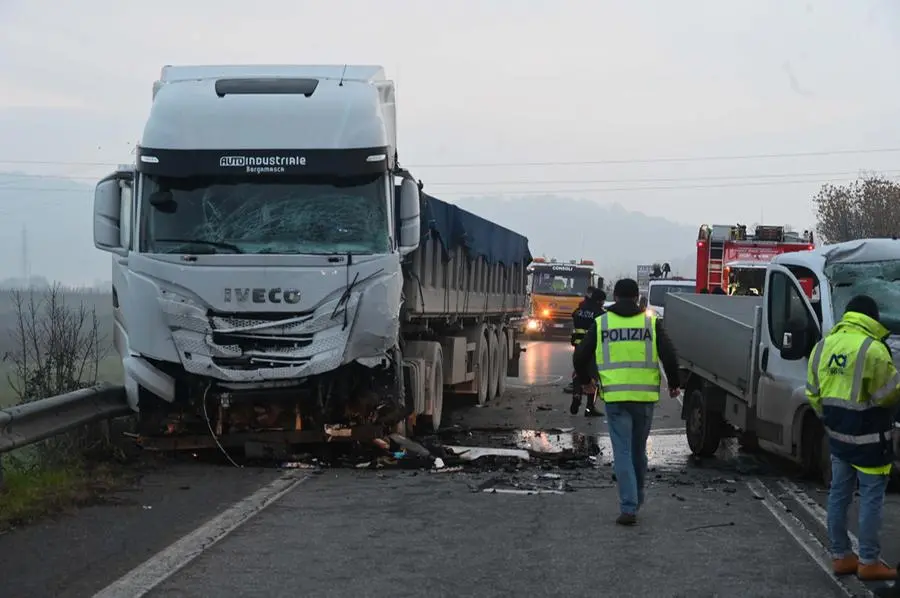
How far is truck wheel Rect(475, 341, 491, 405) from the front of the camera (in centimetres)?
1841

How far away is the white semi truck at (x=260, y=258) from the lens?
1047cm

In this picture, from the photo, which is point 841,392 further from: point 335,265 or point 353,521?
point 335,265

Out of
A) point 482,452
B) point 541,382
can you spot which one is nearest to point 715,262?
point 541,382

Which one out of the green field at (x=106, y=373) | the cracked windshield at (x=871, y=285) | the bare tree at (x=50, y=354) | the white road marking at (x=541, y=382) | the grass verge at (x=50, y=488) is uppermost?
the cracked windshield at (x=871, y=285)

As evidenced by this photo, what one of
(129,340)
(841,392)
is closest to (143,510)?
(129,340)

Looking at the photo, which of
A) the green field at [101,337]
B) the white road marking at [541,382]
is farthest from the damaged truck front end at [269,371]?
the white road marking at [541,382]

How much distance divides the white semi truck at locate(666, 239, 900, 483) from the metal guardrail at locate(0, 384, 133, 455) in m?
5.94

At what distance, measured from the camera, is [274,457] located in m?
11.2

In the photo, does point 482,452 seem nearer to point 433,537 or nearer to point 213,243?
point 213,243

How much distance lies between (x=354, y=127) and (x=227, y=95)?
1.29 meters

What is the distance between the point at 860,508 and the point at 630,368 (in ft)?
7.33

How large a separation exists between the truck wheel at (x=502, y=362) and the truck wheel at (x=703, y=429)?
25.0ft

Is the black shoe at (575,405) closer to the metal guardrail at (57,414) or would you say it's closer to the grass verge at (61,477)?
the metal guardrail at (57,414)

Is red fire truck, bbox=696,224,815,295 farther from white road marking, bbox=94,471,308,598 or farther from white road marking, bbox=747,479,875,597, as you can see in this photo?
white road marking, bbox=94,471,308,598
